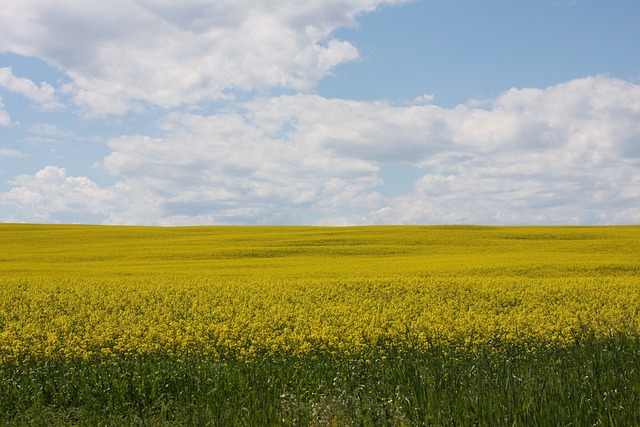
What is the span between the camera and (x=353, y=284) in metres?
20.4

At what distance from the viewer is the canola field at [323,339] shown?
6.11 metres

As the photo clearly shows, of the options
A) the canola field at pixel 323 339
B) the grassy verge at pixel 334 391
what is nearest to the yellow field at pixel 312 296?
the canola field at pixel 323 339

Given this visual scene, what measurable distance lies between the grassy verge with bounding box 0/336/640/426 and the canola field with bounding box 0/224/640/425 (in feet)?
0.11

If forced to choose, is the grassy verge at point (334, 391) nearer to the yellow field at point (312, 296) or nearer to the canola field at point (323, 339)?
the canola field at point (323, 339)

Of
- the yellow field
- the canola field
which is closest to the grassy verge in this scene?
the canola field

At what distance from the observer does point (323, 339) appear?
1220 cm

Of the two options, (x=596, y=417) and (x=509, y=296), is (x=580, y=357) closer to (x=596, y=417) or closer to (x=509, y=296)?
(x=596, y=417)

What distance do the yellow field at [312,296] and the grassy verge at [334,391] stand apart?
0.85 m

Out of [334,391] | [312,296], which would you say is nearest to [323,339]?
[334,391]

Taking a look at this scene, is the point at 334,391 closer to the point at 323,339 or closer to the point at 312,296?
the point at 323,339

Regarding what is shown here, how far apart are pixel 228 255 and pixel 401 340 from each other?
75.2ft

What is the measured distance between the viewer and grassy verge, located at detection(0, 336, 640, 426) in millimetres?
5496

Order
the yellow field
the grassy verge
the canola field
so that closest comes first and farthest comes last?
the grassy verge < the canola field < the yellow field

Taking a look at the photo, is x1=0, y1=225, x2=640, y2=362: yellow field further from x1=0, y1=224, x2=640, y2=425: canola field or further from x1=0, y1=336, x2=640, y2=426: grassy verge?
x1=0, y1=336, x2=640, y2=426: grassy verge
